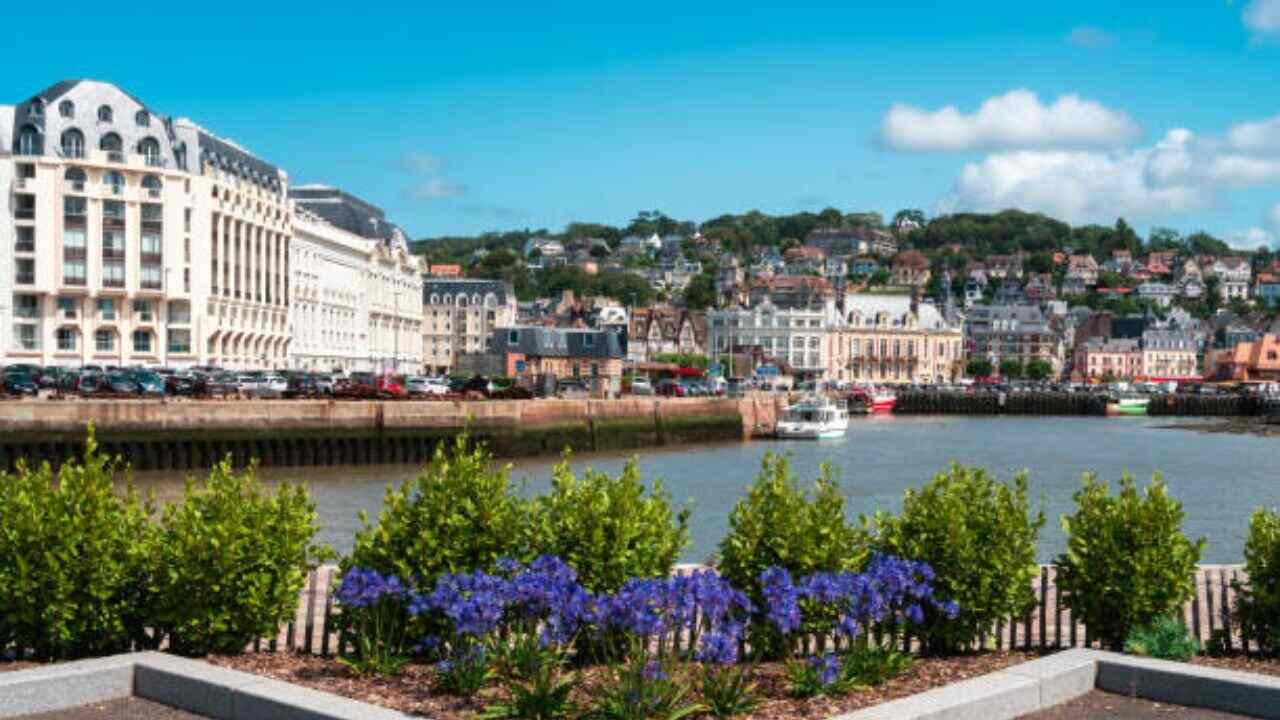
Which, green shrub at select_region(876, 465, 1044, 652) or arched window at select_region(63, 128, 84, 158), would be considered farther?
arched window at select_region(63, 128, 84, 158)

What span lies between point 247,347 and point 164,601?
9744 cm

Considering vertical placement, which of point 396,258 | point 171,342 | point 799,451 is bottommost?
point 799,451

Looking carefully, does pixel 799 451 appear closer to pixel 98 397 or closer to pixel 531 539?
pixel 98 397

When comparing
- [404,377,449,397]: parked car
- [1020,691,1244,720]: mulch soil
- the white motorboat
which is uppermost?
[404,377,449,397]: parked car

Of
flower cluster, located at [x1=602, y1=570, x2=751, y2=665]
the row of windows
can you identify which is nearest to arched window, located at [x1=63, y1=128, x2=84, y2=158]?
the row of windows

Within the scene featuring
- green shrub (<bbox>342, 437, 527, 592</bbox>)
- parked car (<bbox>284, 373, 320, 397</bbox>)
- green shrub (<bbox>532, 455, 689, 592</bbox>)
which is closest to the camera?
green shrub (<bbox>342, 437, 527, 592</bbox>)

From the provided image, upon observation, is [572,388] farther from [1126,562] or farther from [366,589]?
[366,589]

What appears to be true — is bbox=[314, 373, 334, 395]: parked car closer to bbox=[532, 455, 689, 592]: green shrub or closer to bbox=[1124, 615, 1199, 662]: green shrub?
bbox=[532, 455, 689, 592]: green shrub

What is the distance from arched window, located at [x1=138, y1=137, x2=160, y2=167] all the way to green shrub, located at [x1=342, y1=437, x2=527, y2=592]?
292 ft

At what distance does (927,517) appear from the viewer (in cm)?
1479

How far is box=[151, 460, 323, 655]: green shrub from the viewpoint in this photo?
13.6 m

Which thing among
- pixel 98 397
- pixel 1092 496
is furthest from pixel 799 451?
pixel 1092 496

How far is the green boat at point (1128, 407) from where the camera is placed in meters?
160

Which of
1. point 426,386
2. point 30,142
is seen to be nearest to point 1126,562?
point 426,386
